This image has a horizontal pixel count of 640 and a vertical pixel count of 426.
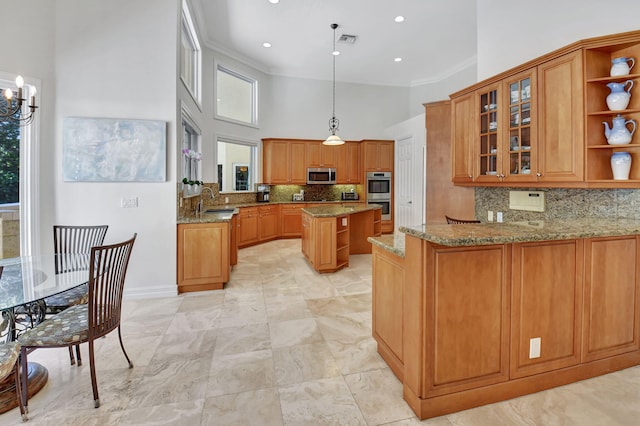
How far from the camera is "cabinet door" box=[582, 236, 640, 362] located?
196 cm

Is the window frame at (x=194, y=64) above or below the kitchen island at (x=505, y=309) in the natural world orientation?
above

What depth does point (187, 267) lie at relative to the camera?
3.70 m

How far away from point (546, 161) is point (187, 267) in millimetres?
3847

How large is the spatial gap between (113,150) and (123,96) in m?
0.61

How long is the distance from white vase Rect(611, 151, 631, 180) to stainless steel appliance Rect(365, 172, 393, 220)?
5432 mm

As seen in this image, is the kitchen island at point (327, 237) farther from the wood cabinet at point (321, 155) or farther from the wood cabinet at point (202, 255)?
the wood cabinet at point (321, 155)

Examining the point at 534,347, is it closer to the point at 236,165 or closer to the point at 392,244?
the point at 392,244

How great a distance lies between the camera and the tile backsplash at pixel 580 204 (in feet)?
7.64

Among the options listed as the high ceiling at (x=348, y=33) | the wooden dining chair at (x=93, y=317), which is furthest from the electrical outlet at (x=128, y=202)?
the high ceiling at (x=348, y=33)

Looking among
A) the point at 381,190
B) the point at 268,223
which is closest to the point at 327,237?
the point at 268,223

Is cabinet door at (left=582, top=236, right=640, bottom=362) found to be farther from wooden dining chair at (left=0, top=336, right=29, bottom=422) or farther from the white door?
the white door

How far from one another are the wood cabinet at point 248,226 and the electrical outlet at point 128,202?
2702mm

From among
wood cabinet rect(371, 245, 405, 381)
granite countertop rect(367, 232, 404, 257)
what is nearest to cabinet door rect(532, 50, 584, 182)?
granite countertop rect(367, 232, 404, 257)

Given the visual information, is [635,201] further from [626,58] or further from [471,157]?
[471,157]
